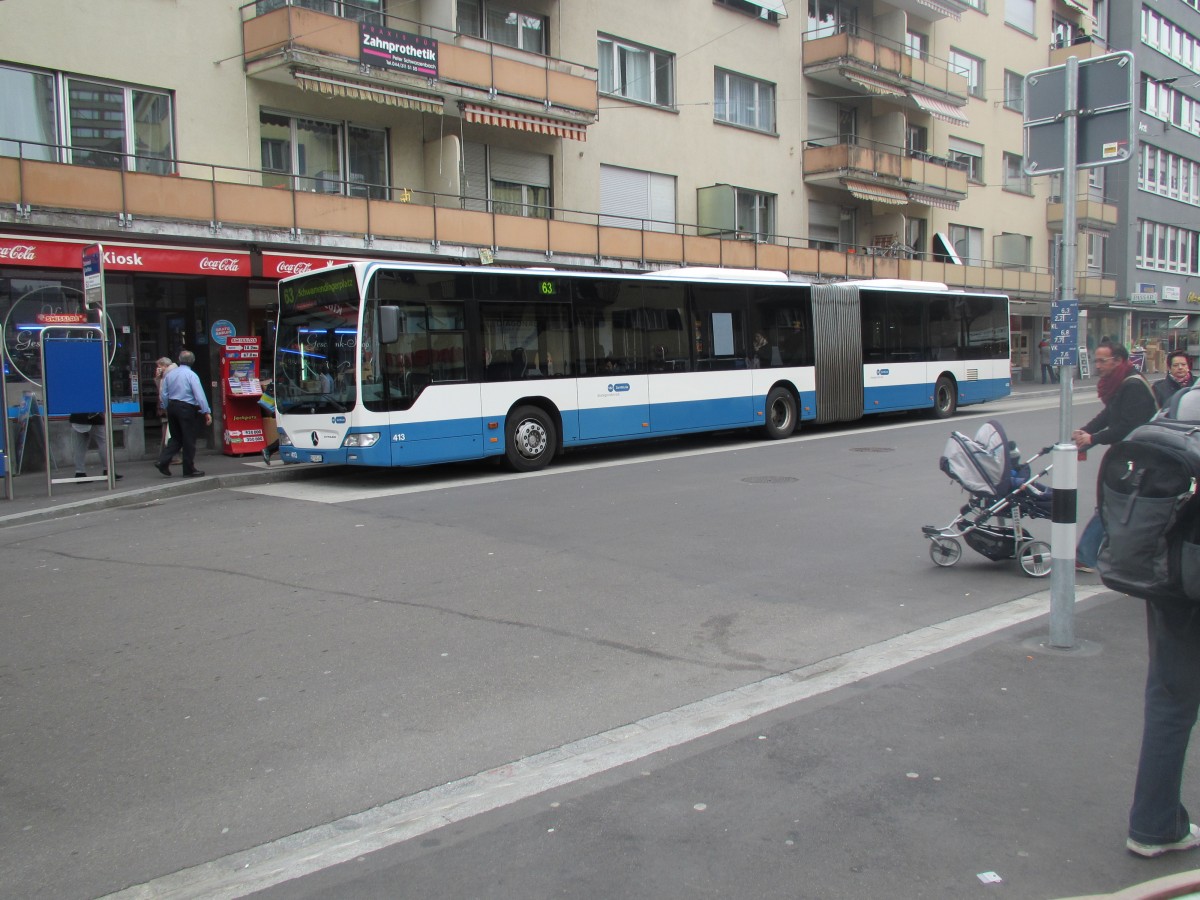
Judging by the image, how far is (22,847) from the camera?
3.67 m

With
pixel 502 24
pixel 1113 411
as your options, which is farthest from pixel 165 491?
pixel 502 24

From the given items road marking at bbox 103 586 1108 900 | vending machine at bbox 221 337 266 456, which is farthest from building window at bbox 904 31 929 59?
road marking at bbox 103 586 1108 900

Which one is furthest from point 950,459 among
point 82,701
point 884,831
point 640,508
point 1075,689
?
point 82,701

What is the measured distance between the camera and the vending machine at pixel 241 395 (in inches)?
645

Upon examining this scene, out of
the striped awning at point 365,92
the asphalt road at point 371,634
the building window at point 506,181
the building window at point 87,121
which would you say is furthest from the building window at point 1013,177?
the building window at point 87,121

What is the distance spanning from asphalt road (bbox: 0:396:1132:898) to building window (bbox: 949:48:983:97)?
31.0 metres

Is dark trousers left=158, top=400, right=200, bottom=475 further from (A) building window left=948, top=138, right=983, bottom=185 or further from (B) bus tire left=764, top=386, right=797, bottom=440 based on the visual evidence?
(A) building window left=948, top=138, right=983, bottom=185

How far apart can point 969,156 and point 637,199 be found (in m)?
19.6

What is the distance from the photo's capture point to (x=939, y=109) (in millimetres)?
33844

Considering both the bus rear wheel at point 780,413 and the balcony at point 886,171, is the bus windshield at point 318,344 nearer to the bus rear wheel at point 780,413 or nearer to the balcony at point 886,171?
the bus rear wheel at point 780,413

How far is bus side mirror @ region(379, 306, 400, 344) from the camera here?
41.5 feet

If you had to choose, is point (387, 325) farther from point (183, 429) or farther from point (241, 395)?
point (241, 395)

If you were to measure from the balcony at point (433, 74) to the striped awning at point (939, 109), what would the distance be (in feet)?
49.6

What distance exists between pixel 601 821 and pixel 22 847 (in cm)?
220
